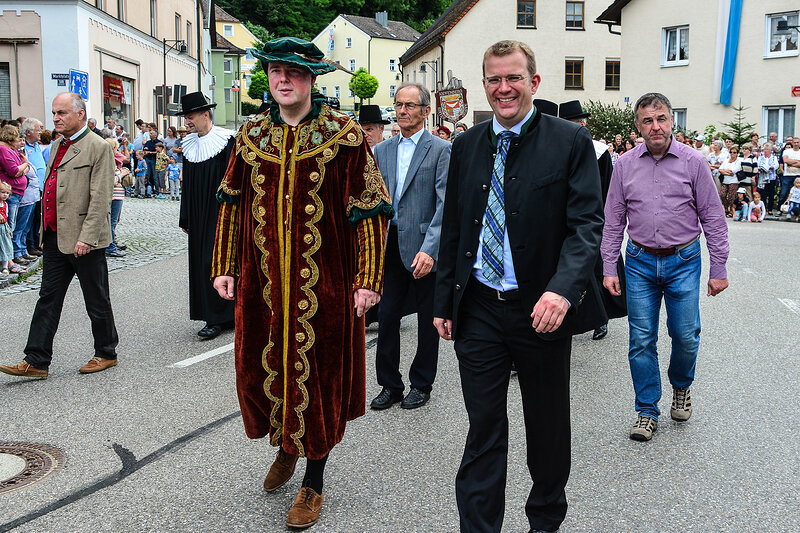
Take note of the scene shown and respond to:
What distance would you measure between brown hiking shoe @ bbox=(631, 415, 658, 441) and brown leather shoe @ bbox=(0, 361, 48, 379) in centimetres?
430

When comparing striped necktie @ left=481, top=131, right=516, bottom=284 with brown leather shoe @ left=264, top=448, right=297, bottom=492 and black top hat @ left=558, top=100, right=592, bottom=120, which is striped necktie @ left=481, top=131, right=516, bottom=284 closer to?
brown leather shoe @ left=264, top=448, right=297, bottom=492

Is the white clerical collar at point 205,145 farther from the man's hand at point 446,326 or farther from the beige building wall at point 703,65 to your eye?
the beige building wall at point 703,65

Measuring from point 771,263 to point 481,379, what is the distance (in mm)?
12005

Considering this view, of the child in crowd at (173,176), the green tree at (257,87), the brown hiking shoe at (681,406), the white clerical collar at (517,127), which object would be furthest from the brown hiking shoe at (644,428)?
the green tree at (257,87)

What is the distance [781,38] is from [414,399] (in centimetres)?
2995

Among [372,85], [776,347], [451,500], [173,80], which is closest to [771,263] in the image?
[776,347]

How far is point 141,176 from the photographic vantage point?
88.2 ft

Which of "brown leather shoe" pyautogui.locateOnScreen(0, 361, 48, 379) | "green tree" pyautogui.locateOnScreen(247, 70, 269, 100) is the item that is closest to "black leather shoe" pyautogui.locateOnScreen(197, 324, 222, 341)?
"brown leather shoe" pyautogui.locateOnScreen(0, 361, 48, 379)

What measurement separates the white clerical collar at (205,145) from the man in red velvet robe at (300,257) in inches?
159

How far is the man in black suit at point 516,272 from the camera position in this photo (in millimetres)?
3365

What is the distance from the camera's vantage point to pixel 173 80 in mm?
40125

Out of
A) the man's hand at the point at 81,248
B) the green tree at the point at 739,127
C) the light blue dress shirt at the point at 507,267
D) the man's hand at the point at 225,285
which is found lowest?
the man's hand at the point at 81,248

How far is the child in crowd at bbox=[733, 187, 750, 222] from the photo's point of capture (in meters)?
23.3

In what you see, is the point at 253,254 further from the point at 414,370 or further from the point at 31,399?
the point at 31,399
